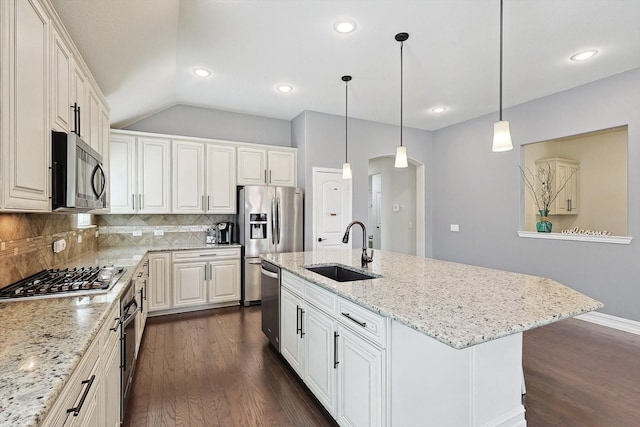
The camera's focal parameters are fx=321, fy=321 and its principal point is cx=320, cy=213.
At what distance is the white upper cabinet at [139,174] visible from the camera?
3.98 m

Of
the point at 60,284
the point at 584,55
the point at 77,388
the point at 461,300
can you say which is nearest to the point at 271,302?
the point at 60,284

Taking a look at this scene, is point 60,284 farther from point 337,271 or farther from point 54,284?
point 337,271

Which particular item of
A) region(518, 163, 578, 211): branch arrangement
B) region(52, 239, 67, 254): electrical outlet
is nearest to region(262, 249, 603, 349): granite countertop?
region(52, 239, 67, 254): electrical outlet

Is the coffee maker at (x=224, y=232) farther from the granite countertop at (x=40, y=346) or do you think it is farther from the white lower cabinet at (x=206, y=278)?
the granite countertop at (x=40, y=346)

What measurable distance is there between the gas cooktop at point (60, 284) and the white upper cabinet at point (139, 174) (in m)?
1.99

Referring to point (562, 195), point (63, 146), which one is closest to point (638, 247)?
point (562, 195)

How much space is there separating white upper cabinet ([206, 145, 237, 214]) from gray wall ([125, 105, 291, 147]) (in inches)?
18.7

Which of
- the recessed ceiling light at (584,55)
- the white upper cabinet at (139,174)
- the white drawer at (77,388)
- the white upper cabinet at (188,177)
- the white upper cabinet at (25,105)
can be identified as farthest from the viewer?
the white upper cabinet at (188,177)

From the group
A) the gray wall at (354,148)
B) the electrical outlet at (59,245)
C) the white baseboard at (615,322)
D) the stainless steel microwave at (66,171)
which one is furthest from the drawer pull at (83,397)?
the white baseboard at (615,322)

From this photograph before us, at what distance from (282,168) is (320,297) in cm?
316

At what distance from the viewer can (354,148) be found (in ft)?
17.4

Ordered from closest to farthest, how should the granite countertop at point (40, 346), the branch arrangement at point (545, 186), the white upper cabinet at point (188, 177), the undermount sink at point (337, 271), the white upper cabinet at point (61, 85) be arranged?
the granite countertop at point (40, 346) < the white upper cabinet at point (61, 85) < the undermount sink at point (337, 271) < the white upper cabinet at point (188, 177) < the branch arrangement at point (545, 186)

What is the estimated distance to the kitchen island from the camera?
52.4 inches

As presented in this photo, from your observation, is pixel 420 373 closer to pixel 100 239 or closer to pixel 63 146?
pixel 63 146
